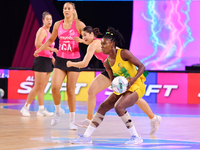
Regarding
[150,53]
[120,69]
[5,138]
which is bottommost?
[150,53]

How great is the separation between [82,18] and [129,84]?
1028 cm

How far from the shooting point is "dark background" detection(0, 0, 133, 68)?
46.2 feet

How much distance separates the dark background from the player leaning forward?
8803 mm

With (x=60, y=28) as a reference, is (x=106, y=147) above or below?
below

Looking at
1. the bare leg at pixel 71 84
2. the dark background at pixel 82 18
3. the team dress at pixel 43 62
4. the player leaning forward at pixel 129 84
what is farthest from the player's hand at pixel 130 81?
the dark background at pixel 82 18

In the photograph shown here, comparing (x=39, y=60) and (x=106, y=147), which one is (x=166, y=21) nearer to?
(x=39, y=60)

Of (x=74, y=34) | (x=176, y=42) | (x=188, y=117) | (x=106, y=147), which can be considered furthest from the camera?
→ (x=176, y=42)

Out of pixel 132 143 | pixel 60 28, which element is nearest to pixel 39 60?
pixel 60 28

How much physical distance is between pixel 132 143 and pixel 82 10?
1059cm

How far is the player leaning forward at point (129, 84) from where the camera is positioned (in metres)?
4.50

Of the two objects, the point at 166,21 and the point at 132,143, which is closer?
the point at 132,143

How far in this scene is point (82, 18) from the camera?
47.4 ft

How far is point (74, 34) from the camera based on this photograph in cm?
585

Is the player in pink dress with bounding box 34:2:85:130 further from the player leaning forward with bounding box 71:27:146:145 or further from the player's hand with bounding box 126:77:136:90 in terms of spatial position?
the player's hand with bounding box 126:77:136:90
